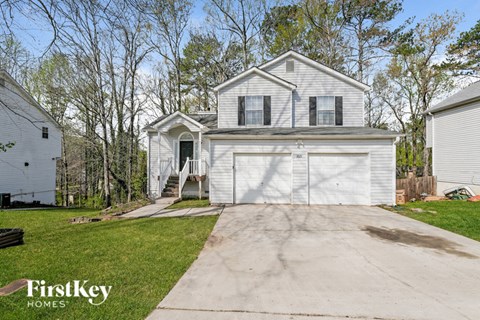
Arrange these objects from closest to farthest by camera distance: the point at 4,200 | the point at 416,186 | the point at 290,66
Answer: the point at 290,66 < the point at 4,200 < the point at 416,186

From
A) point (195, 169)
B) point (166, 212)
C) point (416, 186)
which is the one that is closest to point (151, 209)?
point (166, 212)

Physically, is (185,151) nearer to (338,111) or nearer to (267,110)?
(267,110)

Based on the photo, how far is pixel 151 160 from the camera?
44.0 feet

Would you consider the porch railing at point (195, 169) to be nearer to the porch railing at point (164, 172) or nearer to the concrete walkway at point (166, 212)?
the porch railing at point (164, 172)

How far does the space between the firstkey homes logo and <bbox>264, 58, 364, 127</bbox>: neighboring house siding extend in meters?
10.7

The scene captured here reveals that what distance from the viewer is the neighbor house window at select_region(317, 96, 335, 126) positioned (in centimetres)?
1222

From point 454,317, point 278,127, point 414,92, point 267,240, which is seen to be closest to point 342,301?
point 454,317

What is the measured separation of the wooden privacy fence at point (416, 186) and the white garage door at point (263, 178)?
241 inches

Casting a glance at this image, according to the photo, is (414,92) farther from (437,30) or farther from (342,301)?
(342,301)

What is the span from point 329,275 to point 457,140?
49.0 feet

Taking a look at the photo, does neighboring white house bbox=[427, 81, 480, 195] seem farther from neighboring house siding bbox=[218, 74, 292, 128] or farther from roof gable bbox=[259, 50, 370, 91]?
neighboring house siding bbox=[218, 74, 292, 128]

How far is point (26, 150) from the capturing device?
15500 mm

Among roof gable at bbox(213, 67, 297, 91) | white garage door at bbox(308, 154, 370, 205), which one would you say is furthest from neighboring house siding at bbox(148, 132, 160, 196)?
white garage door at bbox(308, 154, 370, 205)

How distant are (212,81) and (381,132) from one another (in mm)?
15019
